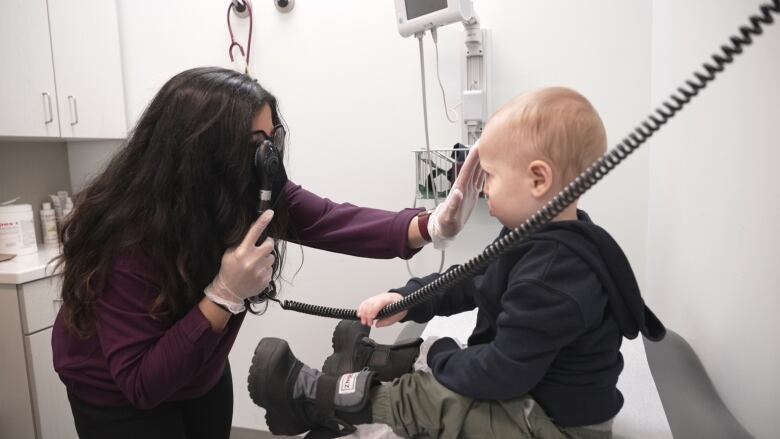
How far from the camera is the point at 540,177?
2.67 ft

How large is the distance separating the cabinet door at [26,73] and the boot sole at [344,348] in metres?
1.48

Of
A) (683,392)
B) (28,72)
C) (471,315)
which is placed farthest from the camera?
(28,72)

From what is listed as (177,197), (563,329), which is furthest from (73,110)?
(563,329)

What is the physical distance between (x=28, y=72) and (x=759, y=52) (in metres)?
2.19

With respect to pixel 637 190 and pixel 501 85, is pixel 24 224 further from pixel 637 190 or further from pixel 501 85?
pixel 637 190

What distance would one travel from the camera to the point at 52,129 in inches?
73.1

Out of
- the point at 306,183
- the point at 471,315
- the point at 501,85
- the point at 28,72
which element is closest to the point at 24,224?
the point at 28,72

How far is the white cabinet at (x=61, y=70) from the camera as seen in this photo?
173 cm

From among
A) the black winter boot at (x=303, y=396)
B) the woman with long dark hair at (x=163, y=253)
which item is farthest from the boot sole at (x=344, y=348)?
the woman with long dark hair at (x=163, y=253)

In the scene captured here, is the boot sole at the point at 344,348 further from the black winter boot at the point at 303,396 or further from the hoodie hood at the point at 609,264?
the hoodie hood at the point at 609,264

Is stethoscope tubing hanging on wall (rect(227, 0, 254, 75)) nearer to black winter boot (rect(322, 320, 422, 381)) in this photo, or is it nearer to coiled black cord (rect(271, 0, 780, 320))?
black winter boot (rect(322, 320, 422, 381))

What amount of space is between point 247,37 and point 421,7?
819mm

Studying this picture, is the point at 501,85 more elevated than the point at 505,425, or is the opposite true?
the point at 501,85

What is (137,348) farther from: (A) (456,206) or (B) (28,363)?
(B) (28,363)
